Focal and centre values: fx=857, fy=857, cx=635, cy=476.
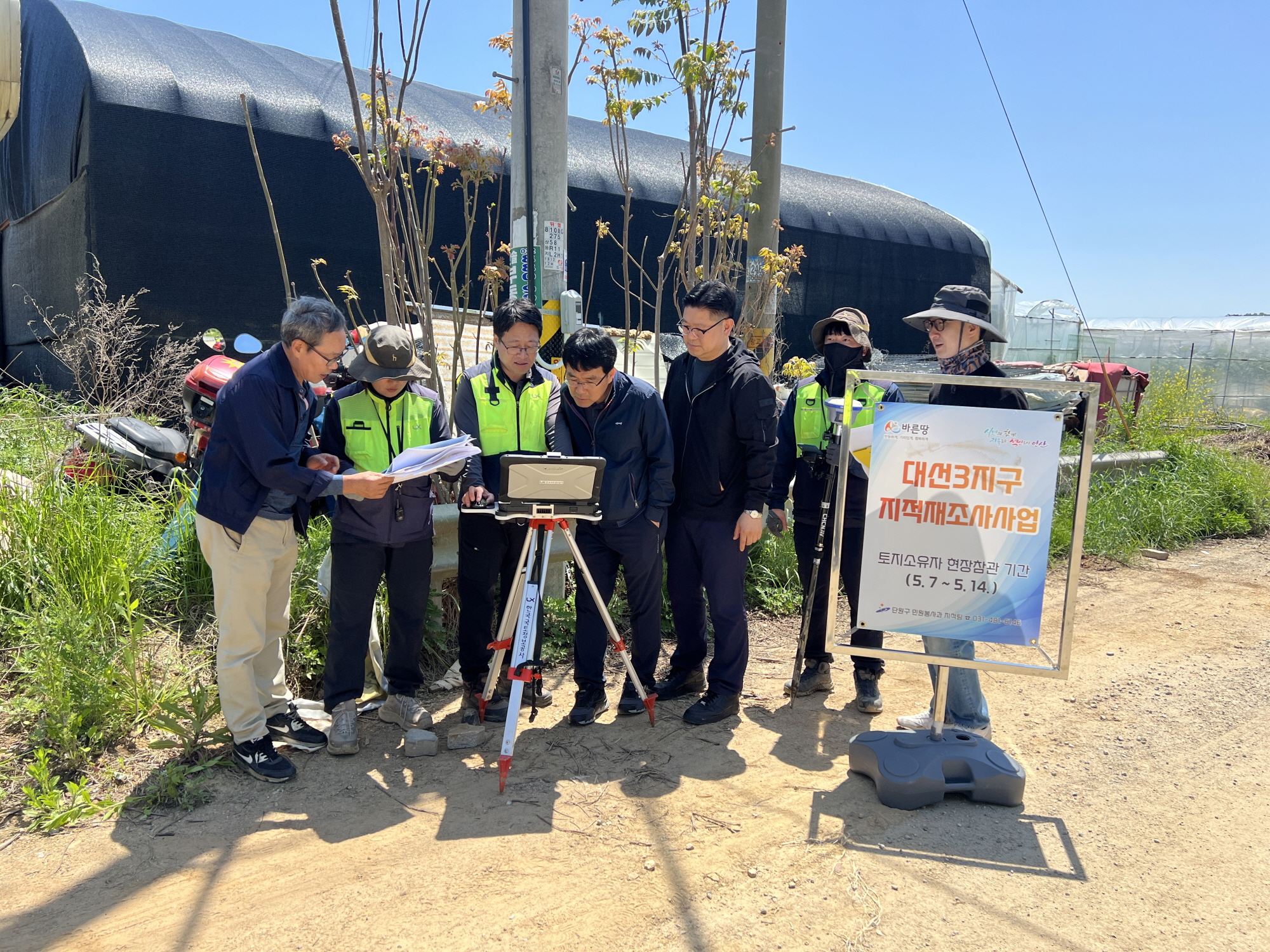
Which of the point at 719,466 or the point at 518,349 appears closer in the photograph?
the point at 518,349

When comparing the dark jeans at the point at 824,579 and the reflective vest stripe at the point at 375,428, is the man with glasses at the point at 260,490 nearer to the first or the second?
the reflective vest stripe at the point at 375,428

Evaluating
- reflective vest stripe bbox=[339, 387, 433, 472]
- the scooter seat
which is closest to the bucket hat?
reflective vest stripe bbox=[339, 387, 433, 472]

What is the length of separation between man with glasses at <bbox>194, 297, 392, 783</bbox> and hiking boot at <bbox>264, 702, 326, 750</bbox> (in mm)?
137

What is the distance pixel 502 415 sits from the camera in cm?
406

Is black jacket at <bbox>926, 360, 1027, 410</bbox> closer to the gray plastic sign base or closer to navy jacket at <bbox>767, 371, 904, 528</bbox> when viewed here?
navy jacket at <bbox>767, 371, 904, 528</bbox>

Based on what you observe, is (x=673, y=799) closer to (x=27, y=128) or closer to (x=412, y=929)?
(x=412, y=929)

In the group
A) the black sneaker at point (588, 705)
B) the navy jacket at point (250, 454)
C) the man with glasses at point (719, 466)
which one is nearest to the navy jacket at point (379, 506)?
the navy jacket at point (250, 454)

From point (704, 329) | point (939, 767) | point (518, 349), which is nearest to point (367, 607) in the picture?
point (518, 349)

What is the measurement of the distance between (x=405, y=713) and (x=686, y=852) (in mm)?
1623

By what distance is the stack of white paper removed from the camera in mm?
3543

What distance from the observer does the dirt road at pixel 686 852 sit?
268 cm

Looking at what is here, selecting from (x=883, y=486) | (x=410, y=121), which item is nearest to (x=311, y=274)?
(x=410, y=121)

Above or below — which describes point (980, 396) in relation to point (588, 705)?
above

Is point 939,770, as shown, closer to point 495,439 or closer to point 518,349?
point 495,439
